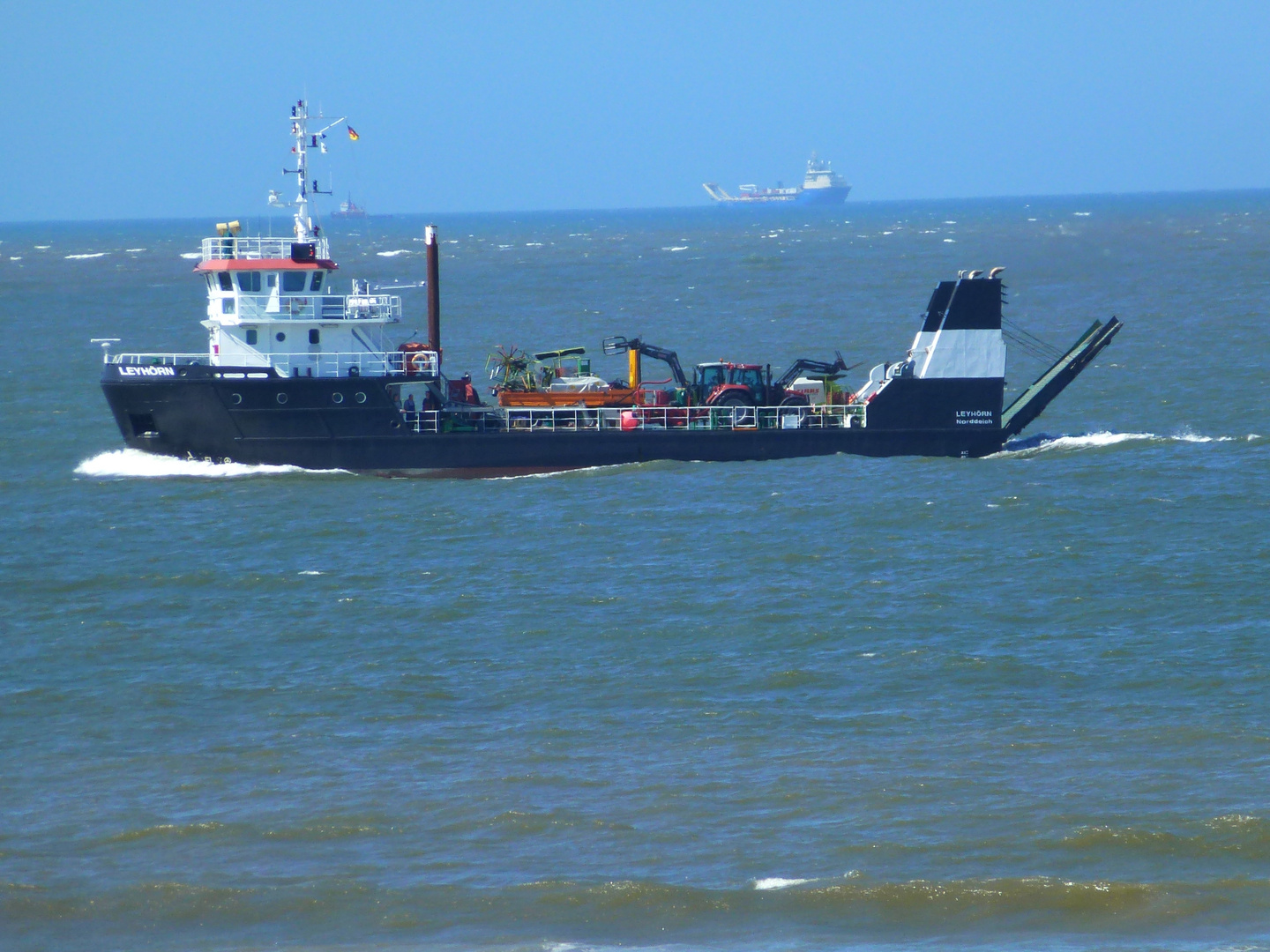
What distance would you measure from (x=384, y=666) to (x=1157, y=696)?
34.3ft

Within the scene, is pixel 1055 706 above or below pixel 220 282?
below

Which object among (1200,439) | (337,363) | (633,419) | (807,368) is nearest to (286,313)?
(337,363)

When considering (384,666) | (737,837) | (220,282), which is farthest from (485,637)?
(220,282)

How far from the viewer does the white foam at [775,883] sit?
Result: 15.8 metres

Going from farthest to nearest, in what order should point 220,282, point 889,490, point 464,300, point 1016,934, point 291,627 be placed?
point 464,300 < point 220,282 < point 889,490 < point 291,627 < point 1016,934

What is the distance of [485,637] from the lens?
2397cm

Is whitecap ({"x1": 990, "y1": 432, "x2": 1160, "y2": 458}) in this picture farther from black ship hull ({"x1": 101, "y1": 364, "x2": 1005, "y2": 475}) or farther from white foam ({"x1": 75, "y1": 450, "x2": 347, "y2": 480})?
white foam ({"x1": 75, "y1": 450, "x2": 347, "y2": 480})

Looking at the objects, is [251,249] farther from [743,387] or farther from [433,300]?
[743,387]

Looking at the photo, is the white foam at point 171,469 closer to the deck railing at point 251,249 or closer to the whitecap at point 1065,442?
the deck railing at point 251,249

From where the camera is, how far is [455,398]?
1415 inches

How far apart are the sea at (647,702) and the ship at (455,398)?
2.17 ft

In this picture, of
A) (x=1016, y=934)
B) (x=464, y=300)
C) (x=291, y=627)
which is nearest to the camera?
(x=1016, y=934)

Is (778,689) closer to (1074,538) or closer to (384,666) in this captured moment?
(384,666)

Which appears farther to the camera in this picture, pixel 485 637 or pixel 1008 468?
pixel 1008 468
